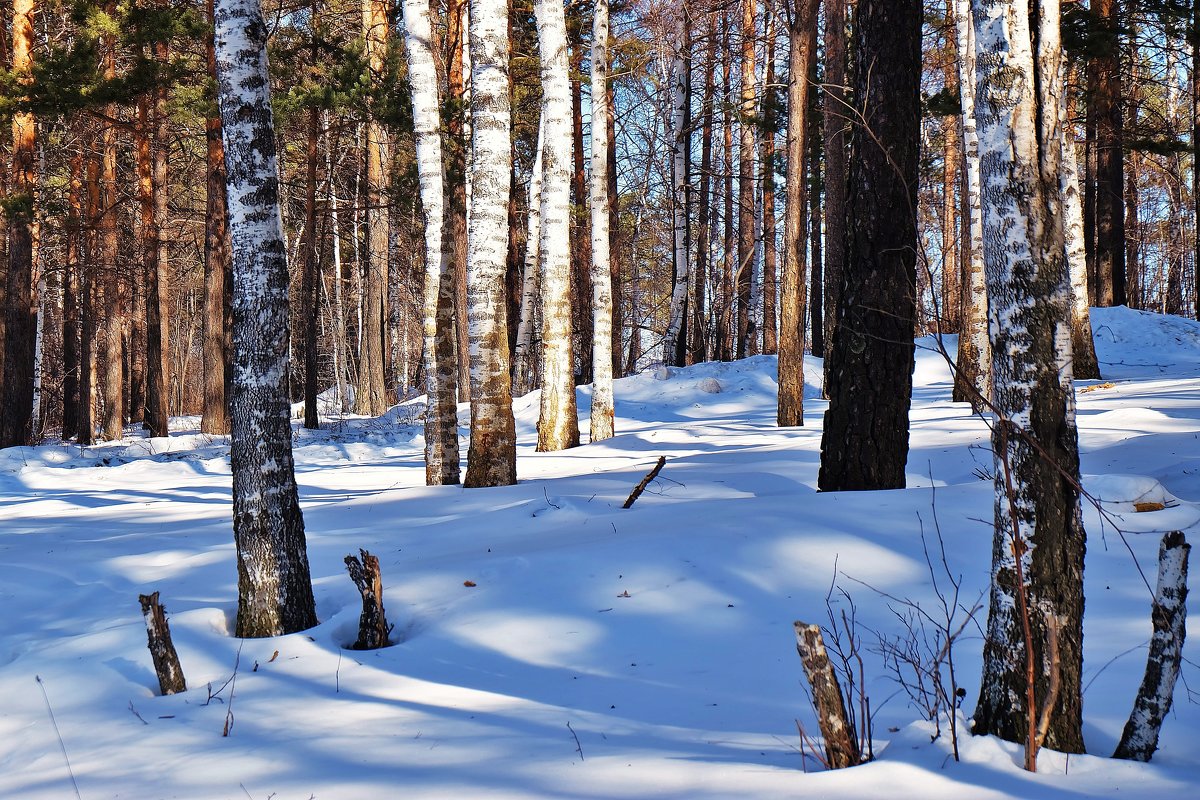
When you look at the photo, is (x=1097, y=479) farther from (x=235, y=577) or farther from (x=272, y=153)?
(x=235, y=577)

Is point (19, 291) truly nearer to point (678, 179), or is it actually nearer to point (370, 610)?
point (678, 179)

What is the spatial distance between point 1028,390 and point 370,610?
2.90 m

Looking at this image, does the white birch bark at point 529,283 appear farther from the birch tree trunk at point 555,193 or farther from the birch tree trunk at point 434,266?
the birch tree trunk at point 434,266

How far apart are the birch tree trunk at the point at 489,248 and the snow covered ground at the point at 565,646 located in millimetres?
505

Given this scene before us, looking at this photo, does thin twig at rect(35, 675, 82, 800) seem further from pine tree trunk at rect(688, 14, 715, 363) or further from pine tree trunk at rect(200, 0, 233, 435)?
pine tree trunk at rect(688, 14, 715, 363)

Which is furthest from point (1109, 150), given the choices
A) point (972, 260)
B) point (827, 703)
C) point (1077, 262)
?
point (827, 703)

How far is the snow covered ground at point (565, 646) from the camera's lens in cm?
260

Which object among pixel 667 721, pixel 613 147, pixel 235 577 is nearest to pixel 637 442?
pixel 235 577

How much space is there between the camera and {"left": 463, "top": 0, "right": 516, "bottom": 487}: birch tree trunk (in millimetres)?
7141

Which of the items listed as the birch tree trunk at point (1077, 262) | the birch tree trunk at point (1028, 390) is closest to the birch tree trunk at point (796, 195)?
the birch tree trunk at point (1077, 262)

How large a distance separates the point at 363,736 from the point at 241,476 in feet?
5.80

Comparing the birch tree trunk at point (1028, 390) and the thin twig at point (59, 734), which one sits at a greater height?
the birch tree trunk at point (1028, 390)

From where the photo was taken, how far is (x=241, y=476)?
4328 mm

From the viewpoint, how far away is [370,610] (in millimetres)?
4152
